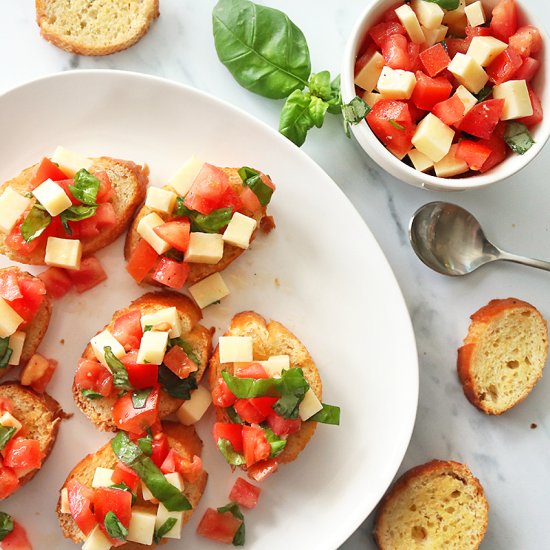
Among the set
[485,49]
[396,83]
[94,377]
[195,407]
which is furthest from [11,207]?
[485,49]

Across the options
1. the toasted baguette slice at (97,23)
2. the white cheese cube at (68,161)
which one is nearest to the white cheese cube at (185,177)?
the white cheese cube at (68,161)

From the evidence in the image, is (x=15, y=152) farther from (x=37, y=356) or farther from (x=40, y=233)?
(x=37, y=356)

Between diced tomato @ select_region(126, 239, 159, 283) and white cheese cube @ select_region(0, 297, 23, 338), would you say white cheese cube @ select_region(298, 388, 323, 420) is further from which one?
white cheese cube @ select_region(0, 297, 23, 338)

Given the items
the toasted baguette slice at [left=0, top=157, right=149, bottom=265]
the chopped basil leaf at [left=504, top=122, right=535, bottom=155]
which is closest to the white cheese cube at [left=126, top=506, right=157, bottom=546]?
the toasted baguette slice at [left=0, top=157, right=149, bottom=265]

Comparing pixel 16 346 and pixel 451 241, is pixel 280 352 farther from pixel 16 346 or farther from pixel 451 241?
pixel 16 346

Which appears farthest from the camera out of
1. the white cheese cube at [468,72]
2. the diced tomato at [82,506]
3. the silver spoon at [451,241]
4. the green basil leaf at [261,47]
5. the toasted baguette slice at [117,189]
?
the silver spoon at [451,241]

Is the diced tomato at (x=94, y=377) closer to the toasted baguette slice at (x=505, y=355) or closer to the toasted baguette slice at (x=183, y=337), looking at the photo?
the toasted baguette slice at (x=183, y=337)
